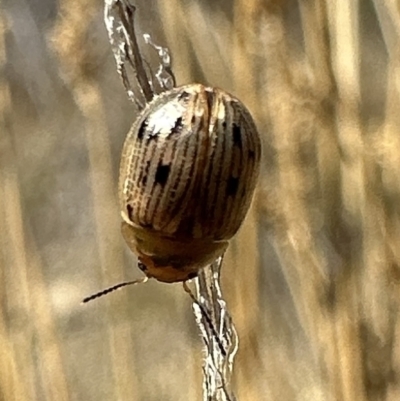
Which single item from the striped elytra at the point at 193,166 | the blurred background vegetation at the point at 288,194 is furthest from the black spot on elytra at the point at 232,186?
the blurred background vegetation at the point at 288,194

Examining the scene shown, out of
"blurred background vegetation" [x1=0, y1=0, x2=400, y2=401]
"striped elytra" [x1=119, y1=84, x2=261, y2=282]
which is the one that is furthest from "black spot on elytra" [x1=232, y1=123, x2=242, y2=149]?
"blurred background vegetation" [x1=0, y1=0, x2=400, y2=401]

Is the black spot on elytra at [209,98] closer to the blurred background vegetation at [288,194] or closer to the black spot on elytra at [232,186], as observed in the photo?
the black spot on elytra at [232,186]

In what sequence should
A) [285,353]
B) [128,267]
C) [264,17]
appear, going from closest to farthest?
[264,17] → [285,353] → [128,267]

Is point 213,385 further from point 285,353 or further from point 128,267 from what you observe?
point 128,267

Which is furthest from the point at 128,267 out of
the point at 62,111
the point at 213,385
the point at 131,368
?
the point at 213,385

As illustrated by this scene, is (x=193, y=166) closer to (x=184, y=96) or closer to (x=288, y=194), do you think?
(x=184, y=96)

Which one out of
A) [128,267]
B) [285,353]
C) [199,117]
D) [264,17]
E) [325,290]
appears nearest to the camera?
[199,117]

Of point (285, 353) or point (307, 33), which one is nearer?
point (307, 33)
